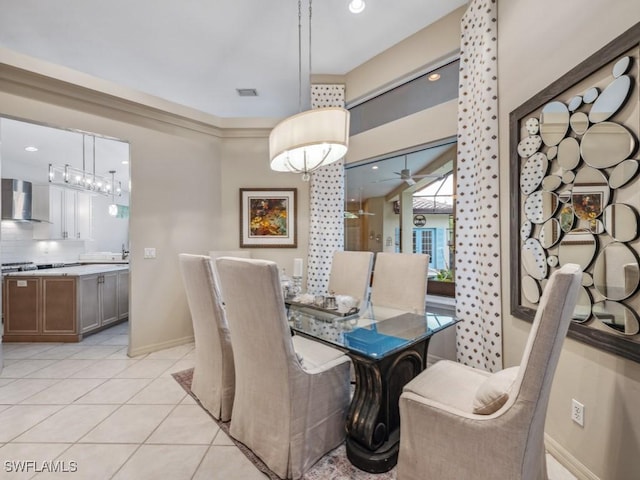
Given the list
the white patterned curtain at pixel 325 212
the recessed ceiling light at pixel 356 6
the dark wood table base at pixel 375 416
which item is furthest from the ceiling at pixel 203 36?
the dark wood table base at pixel 375 416

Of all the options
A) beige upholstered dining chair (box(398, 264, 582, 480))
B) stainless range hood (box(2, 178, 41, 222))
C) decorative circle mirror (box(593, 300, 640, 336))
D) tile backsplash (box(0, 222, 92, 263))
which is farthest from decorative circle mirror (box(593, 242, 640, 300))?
tile backsplash (box(0, 222, 92, 263))

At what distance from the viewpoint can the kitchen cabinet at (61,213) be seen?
5.63 metres

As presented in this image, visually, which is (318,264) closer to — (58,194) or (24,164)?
(58,194)

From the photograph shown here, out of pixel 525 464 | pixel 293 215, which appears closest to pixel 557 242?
pixel 525 464

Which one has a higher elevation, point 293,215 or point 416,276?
point 293,215

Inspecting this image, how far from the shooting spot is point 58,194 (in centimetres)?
592

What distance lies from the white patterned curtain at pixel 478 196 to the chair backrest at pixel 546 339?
127cm

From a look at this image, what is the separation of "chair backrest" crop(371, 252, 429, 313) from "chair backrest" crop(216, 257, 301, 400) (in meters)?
1.26

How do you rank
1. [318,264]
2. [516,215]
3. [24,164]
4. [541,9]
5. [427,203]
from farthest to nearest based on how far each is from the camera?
[24,164] → [318,264] → [427,203] → [516,215] → [541,9]

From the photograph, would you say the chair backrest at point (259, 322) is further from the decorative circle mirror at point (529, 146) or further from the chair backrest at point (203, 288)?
the decorative circle mirror at point (529, 146)

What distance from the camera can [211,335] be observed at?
2.02 metres

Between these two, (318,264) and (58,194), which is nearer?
(318,264)

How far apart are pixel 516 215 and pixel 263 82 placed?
11.4 ft

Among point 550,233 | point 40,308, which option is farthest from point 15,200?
point 550,233
